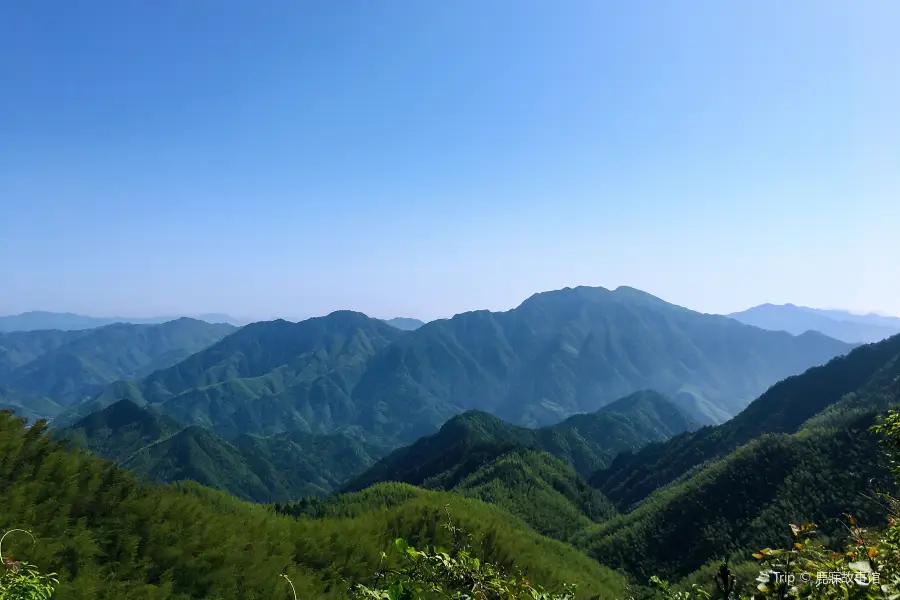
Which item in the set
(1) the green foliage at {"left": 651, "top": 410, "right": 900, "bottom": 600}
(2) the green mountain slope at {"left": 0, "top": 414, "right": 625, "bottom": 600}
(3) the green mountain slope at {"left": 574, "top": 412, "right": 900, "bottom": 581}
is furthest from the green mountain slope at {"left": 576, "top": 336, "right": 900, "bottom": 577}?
(1) the green foliage at {"left": 651, "top": 410, "right": 900, "bottom": 600}

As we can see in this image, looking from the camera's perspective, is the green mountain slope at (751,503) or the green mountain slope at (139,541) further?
the green mountain slope at (751,503)

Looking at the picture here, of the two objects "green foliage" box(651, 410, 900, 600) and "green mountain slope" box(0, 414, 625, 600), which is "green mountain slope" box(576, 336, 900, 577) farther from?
"green foliage" box(651, 410, 900, 600)

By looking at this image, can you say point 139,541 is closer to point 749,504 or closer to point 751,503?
point 749,504

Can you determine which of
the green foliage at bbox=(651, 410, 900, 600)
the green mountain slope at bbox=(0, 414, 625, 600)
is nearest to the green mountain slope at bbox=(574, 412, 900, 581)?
the green mountain slope at bbox=(0, 414, 625, 600)

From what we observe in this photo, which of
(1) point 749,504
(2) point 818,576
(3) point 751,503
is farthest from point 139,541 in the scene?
(3) point 751,503

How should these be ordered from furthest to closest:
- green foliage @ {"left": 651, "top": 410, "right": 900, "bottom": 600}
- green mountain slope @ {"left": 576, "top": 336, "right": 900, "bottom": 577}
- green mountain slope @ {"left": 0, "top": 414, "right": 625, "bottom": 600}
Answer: green mountain slope @ {"left": 576, "top": 336, "right": 900, "bottom": 577} → green mountain slope @ {"left": 0, "top": 414, "right": 625, "bottom": 600} → green foliage @ {"left": 651, "top": 410, "right": 900, "bottom": 600}

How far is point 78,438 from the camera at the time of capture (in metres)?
34.4


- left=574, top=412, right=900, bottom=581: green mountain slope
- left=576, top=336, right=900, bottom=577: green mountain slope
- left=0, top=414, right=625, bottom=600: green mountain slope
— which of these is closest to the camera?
left=0, top=414, right=625, bottom=600: green mountain slope

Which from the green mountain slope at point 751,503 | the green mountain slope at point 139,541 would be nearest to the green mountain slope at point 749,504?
the green mountain slope at point 751,503

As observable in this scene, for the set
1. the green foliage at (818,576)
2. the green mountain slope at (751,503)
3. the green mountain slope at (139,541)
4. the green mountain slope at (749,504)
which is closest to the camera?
the green foliage at (818,576)

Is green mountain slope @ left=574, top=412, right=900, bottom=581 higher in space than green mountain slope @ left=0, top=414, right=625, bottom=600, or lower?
lower

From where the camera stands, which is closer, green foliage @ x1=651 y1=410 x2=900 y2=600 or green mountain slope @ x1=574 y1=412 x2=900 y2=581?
green foliage @ x1=651 y1=410 x2=900 y2=600

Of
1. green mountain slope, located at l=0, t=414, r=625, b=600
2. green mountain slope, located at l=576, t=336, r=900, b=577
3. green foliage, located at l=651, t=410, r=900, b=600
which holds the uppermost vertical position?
green foliage, located at l=651, t=410, r=900, b=600

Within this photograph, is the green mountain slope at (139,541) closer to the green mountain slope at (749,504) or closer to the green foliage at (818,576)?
the green foliage at (818,576)
